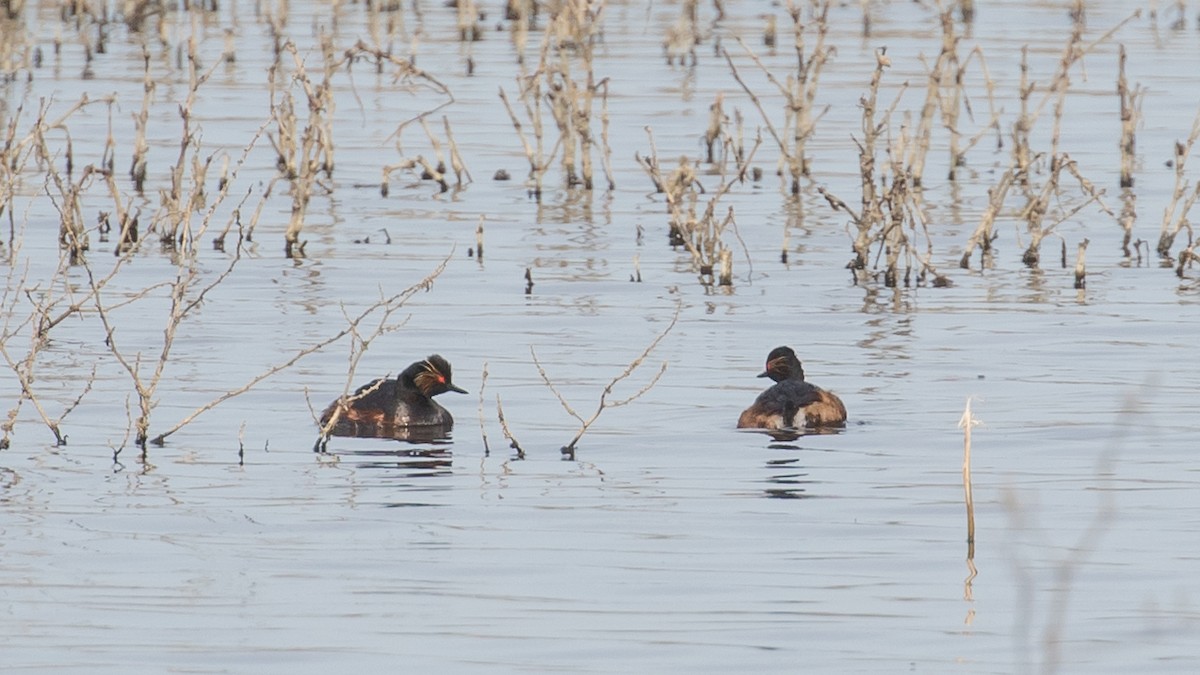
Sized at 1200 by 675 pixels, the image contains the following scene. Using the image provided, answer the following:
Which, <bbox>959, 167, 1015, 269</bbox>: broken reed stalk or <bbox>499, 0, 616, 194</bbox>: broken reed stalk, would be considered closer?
<bbox>959, 167, 1015, 269</bbox>: broken reed stalk

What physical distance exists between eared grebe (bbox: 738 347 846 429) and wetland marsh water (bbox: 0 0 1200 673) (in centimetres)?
13

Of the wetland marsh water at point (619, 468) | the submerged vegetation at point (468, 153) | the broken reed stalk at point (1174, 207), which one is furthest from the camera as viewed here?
the broken reed stalk at point (1174, 207)

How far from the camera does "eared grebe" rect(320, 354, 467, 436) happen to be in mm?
11055

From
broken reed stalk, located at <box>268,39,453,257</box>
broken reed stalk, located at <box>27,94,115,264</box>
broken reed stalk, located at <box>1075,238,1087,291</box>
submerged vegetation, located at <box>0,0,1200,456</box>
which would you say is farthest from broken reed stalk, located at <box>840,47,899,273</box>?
broken reed stalk, located at <box>27,94,115,264</box>

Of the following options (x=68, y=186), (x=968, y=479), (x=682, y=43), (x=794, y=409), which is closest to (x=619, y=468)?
(x=794, y=409)

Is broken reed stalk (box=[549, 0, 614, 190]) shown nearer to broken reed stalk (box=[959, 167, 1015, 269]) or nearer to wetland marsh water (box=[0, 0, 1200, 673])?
wetland marsh water (box=[0, 0, 1200, 673])

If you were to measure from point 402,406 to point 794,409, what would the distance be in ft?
5.80

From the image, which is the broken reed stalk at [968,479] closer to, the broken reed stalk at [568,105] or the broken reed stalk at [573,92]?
the broken reed stalk at [568,105]

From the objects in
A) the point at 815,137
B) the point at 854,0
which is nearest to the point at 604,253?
the point at 815,137

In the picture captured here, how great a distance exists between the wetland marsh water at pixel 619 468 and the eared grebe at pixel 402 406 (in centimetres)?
18

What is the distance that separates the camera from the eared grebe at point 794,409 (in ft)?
35.2

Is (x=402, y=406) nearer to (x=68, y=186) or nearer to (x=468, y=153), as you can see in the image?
(x=68, y=186)

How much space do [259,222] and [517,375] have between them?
5.83 meters

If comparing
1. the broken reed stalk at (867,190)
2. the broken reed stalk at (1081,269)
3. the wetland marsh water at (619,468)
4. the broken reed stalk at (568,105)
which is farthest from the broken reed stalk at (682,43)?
the broken reed stalk at (1081,269)
